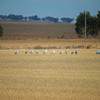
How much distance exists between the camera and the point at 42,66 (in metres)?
21.9

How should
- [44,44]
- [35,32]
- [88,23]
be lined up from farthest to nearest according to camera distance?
[35,32]
[88,23]
[44,44]

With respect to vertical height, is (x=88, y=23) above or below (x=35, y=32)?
above

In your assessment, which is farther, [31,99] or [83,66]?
[83,66]

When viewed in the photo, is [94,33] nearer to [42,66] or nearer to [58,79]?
[42,66]

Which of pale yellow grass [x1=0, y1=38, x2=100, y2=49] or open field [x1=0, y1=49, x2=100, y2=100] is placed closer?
open field [x1=0, y1=49, x2=100, y2=100]

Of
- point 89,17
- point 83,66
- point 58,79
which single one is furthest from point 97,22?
point 58,79

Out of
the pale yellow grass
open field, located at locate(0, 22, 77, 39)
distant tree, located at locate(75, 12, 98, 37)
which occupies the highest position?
distant tree, located at locate(75, 12, 98, 37)

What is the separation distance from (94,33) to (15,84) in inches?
1867

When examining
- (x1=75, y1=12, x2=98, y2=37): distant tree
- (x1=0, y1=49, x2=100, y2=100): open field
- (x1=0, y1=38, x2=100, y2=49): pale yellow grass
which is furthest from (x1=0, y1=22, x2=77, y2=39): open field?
(x1=0, y1=49, x2=100, y2=100): open field

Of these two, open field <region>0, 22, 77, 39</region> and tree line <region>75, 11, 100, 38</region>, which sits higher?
tree line <region>75, 11, 100, 38</region>

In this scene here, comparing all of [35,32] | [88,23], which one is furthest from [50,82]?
[35,32]

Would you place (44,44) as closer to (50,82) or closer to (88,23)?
(88,23)

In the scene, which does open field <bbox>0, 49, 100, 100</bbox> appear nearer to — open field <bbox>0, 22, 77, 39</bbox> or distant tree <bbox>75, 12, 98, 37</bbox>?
distant tree <bbox>75, 12, 98, 37</bbox>

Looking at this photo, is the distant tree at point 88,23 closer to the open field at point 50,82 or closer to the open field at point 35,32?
the open field at point 35,32
